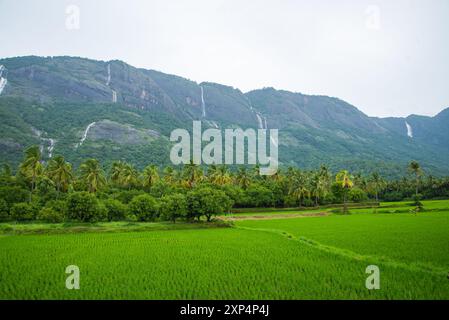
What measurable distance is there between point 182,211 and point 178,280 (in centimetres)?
2953

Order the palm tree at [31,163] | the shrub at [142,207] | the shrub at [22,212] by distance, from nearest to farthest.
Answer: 1. the shrub at [22,212]
2. the shrub at [142,207]
3. the palm tree at [31,163]

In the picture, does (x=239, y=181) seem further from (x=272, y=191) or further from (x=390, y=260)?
(x=390, y=260)

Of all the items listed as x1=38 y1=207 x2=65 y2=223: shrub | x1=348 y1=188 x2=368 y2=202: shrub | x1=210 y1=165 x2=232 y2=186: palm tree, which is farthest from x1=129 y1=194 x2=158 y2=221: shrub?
x1=348 y1=188 x2=368 y2=202: shrub

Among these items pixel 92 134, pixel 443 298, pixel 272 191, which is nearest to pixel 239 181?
pixel 272 191

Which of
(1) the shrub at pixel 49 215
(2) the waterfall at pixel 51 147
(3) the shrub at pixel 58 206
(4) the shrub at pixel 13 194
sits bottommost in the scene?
(1) the shrub at pixel 49 215

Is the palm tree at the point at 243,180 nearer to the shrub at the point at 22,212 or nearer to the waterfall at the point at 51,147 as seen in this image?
the shrub at the point at 22,212

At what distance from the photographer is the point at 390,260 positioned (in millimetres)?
17453

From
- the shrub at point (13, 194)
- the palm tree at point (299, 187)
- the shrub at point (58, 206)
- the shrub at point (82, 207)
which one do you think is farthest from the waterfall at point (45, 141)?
the palm tree at point (299, 187)

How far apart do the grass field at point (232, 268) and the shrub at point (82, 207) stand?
13.7 m

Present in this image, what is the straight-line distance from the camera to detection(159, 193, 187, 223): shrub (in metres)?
43.4

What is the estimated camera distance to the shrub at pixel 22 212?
141 feet

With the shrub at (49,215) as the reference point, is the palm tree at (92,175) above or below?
above

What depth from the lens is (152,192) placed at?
215 ft

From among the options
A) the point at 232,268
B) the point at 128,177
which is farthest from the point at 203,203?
the point at 128,177
